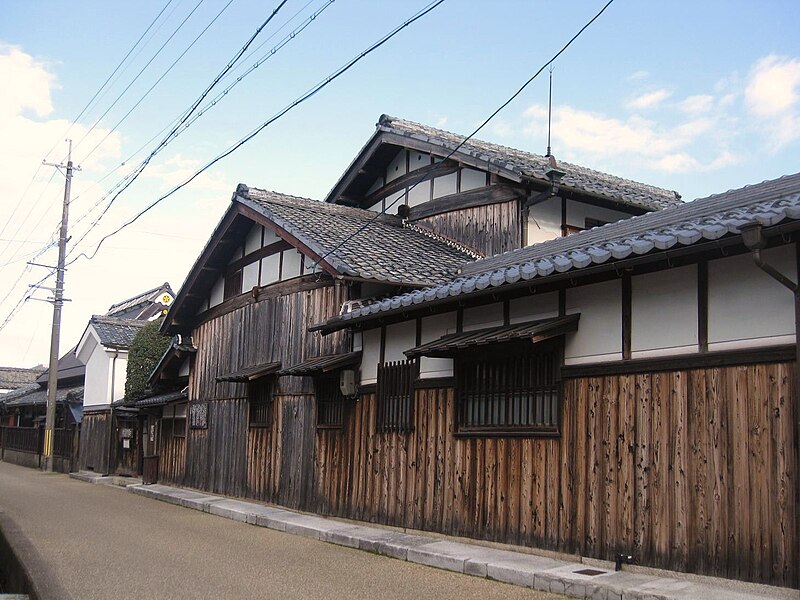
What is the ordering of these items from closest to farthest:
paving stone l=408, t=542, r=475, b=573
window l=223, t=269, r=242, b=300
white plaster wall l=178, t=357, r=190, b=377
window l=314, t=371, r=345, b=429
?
paving stone l=408, t=542, r=475, b=573 < window l=314, t=371, r=345, b=429 < window l=223, t=269, r=242, b=300 < white plaster wall l=178, t=357, r=190, b=377

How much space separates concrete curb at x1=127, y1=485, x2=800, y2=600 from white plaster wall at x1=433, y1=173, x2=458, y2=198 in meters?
7.72

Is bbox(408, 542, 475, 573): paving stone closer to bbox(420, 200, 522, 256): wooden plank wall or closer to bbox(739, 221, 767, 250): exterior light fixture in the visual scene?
bbox(739, 221, 767, 250): exterior light fixture

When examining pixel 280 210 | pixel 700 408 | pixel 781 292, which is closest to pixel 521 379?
pixel 700 408

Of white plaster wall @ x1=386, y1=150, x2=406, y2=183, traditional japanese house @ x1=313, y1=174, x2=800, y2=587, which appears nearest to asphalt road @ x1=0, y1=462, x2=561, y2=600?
traditional japanese house @ x1=313, y1=174, x2=800, y2=587

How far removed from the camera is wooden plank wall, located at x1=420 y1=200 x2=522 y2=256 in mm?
16281

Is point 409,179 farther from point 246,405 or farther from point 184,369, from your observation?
point 184,369

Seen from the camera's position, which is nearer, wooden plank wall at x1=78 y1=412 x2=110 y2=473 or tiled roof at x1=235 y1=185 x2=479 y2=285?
tiled roof at x1=235 y1=185 x2=479 y2=285

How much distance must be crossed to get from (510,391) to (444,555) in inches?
91.6

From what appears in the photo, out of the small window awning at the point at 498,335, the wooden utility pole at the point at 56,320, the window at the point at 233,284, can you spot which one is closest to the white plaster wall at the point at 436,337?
the small window awning at the point at 498,335

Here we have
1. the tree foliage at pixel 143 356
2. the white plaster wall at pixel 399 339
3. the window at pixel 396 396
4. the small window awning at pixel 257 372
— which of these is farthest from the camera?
the tree foliage at pixel 143 356

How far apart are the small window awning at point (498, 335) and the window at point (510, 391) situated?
0.91 ft

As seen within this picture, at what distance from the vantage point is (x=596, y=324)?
963 centimetres

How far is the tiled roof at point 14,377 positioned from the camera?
62.1m

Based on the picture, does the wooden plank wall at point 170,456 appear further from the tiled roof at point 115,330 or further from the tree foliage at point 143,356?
the tiled roof at point 115,330
